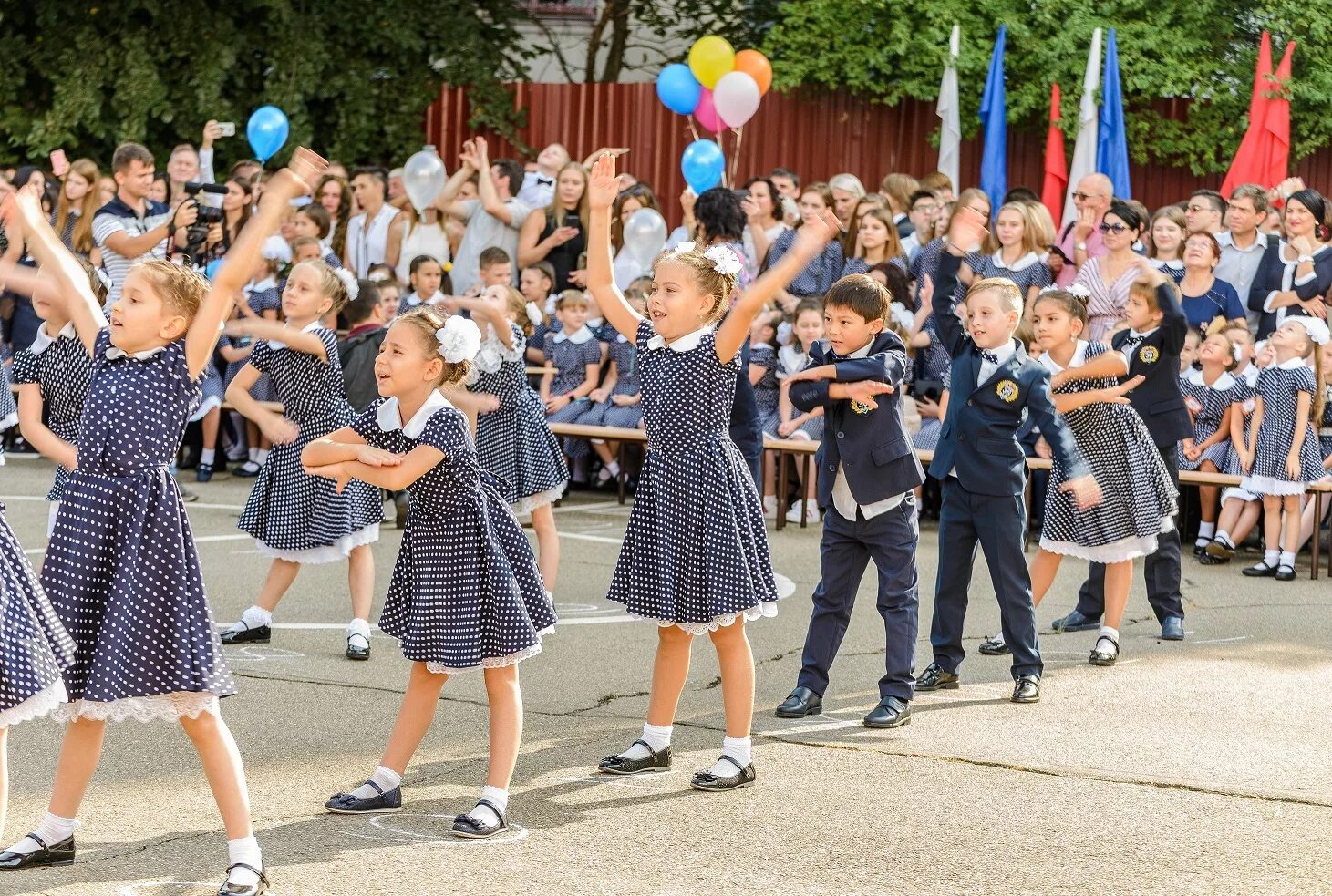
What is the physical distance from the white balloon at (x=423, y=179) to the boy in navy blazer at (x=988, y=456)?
7.83 meters

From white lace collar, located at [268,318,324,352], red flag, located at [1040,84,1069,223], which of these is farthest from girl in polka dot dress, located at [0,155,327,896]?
red flag, located at [1040,84,1069,223]

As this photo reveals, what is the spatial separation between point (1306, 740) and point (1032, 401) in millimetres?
1583

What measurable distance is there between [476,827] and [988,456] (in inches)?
111

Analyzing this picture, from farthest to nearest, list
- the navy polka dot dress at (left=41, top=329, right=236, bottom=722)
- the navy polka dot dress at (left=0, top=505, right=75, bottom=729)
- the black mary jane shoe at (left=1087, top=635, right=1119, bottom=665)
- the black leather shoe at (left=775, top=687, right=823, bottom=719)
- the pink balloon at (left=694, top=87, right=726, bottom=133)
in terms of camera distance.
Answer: the pink balloon at (left=694, top=87, right=726, bottom=133), the black mary jane shoe at (left=1087, top=635, right=1119, bottom=665), the black leather shoe at (left=775, top=687, right=823, bottom=719), the navy polka dot dress at (left=41, top=329, right=236, bottom=722), the navy polka dot dress at (left=0, top=505, right=75, bottom=729)

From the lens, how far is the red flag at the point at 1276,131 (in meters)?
13.6

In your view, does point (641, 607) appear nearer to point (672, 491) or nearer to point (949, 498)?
point (672, 491)

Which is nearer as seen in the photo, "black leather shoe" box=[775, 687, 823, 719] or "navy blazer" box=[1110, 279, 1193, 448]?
"black leather shoe" box=[775, 687, 823, 719]

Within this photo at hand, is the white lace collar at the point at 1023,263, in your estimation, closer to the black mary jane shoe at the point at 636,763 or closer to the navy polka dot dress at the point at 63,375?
the navy polka dot dress at the point at 63,375

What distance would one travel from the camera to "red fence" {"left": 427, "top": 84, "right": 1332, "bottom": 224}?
1609 centimetres

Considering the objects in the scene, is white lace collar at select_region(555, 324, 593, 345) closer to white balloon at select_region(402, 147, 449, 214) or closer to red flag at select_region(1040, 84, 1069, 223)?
white balloon at select_region(402, 147, 449, 214)

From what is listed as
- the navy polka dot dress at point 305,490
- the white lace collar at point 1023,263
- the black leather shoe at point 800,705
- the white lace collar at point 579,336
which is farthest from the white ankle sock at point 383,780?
the white lace collar at point 579,336

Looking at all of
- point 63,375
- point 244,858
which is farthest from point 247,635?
point 244,858

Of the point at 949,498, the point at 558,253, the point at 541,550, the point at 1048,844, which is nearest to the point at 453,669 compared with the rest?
the point at 1048,844

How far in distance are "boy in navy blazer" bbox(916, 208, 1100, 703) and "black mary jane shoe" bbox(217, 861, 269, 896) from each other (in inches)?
127
